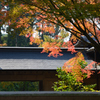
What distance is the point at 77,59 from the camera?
9.59m

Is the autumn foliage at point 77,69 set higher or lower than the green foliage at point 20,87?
higher

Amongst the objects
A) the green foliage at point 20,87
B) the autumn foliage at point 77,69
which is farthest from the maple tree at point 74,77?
the green foliage at point 20,87

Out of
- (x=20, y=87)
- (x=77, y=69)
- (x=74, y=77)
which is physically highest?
(x=77, y=69)

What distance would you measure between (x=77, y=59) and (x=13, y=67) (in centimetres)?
446

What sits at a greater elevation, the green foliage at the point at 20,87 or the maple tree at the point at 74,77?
the maple tree at the point at 74,77

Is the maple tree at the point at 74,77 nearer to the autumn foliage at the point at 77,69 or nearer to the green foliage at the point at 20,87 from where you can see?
the autumn foliage at the point at 77,69

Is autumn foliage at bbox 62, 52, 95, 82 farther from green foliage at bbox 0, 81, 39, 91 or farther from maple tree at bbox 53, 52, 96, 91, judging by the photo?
green foliage at bbox 0, 81, 39, 91

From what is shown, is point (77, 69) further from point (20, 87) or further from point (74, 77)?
point (20, 87)

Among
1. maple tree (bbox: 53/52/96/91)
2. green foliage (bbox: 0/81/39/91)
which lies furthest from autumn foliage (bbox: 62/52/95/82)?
green foliage (bbox: 0/81/39/91)

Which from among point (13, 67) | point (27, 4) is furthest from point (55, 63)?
point (27, 4)

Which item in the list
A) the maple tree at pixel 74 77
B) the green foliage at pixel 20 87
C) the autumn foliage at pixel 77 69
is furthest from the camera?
the green foliage at pixel 20 87

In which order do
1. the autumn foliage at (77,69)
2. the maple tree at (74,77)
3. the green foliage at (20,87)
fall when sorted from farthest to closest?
1. the green foliage at (20,87)
2. the autumn foliage at (77,69)
3. the maple tree at (74,77)

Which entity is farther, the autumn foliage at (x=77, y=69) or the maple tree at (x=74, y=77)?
the autumn foliage at (x=77, y=69)

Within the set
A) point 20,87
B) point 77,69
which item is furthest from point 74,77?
point 20,87
